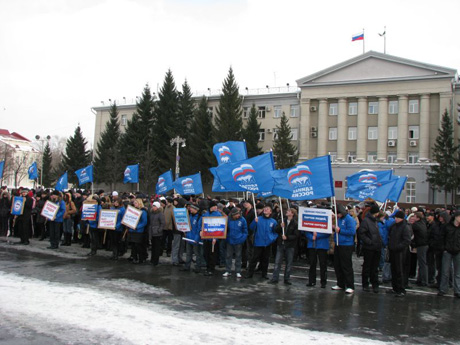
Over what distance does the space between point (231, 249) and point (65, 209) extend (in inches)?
270

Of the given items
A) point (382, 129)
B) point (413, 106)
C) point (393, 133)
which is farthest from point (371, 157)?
point (413, 106)

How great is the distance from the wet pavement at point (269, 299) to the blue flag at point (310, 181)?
2165mm

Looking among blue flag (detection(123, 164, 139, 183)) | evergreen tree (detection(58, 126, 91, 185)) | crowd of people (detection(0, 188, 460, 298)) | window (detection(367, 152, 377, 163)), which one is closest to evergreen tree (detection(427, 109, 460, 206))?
window (detection(367, 152, 377, 163))

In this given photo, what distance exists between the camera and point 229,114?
52531mm

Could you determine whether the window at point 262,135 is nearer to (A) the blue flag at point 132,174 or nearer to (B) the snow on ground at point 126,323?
(A) the blue flag at point 132,174

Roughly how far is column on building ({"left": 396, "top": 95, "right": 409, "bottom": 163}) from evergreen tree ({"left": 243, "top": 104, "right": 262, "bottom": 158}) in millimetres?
15835

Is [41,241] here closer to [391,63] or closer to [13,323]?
[13,323]

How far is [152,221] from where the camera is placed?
1259 cm

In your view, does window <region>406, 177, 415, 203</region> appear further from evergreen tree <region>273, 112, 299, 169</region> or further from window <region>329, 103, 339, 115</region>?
evergreen tree <region>273, 112, 299, 169</region>

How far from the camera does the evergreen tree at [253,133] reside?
5291 cm

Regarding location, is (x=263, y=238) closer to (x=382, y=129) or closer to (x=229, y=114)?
(x=382, y=129)

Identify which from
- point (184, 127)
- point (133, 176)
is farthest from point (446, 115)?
point (133, 176)

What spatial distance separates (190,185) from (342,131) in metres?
38.0

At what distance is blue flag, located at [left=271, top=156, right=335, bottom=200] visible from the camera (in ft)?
33.3
